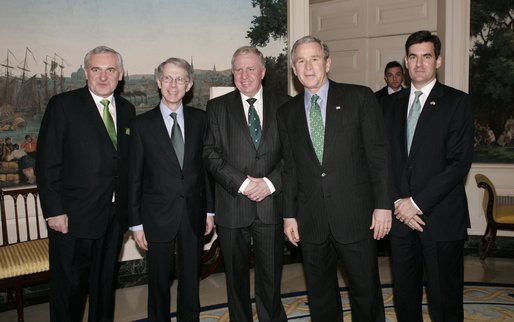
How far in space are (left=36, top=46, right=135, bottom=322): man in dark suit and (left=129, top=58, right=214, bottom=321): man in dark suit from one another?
0.16 m

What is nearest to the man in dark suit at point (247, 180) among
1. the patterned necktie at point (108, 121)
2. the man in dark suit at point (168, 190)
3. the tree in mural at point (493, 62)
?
the man in dark suit at point (168, 190)

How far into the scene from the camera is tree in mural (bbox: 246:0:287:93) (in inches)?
206

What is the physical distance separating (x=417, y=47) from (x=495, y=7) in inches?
134

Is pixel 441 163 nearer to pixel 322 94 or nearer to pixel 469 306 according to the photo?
pixel 322 94

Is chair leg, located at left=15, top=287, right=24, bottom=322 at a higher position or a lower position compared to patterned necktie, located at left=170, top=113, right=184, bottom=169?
lower

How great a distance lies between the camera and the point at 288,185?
9.72 feet

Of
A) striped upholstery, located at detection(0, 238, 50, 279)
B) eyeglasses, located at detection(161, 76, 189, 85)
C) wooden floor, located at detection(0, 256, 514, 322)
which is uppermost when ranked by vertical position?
eyeglasses, located at detection(161, 76, 189, 85)

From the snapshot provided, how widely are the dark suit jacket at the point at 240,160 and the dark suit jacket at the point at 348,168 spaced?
0.34 metres

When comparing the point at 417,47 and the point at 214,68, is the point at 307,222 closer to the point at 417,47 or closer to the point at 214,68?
the point at 417,47

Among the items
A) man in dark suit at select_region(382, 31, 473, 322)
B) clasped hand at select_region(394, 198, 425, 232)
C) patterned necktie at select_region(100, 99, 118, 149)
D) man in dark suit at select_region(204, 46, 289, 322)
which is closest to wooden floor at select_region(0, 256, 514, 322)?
man in dark suit at select_region(204, 46, 289, 322)

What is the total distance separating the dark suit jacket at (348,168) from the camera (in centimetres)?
274

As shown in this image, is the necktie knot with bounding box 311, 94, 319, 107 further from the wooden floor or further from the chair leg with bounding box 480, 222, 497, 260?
the chair leg with bounding box 480, 222, 497, 260

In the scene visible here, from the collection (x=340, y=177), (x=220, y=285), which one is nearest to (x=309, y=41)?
(x=340, y=177)

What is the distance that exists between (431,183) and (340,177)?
0.53 m
